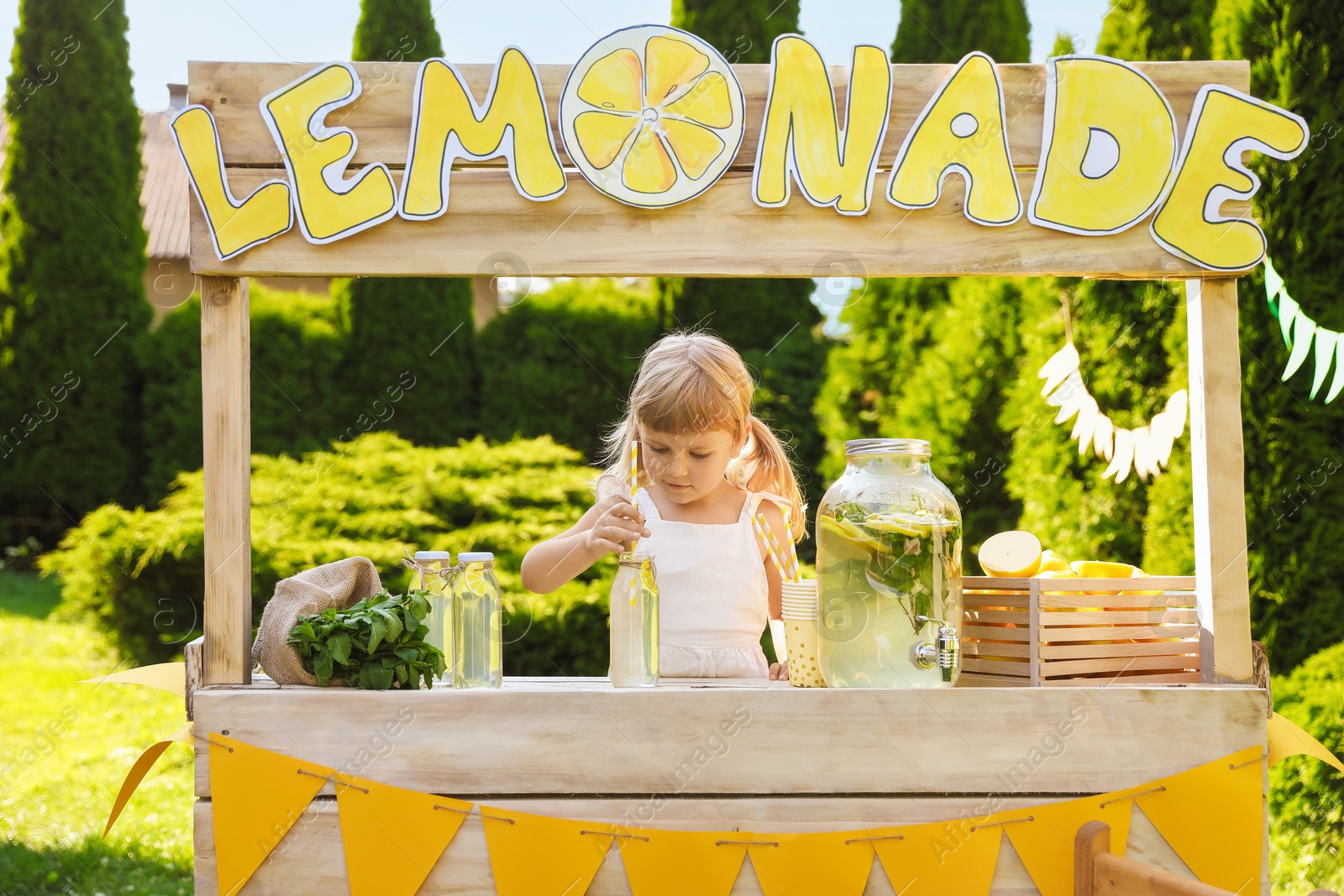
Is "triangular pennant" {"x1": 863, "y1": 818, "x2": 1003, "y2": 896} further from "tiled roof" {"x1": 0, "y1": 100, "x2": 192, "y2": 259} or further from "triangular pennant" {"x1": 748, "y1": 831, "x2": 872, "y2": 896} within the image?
"tiled roof" {"x1": 0, "y1": 100, "x2": 192, "y2": 259}

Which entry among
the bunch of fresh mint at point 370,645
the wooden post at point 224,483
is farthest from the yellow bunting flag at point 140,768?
the bunch of fresh mint at point 370,645

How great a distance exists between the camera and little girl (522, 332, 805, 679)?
2.05 m

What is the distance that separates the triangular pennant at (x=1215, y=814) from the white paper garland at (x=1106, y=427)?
77 centimetres

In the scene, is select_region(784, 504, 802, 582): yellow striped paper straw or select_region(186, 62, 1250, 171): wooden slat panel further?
select_region(784, 504, 802, 582): yellow striped paper straw

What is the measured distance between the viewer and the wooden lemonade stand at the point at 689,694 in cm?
164

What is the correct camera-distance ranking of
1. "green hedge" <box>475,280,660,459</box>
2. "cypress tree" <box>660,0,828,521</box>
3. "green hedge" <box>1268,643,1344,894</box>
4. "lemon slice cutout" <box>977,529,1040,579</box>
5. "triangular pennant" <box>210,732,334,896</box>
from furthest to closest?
"green hedge" <box>475,280,660,459</box> → "cypress tree" <box>660,0,828,521</box> → "green hedge" <box>1268,643,1344,894</box> → "lemon slice cutout" <box>977,529,1040,579</box> → "triangular pennant" <box>210,732,334,896</box>

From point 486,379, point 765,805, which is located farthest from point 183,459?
point 765,805

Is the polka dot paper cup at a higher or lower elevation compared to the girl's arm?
lower

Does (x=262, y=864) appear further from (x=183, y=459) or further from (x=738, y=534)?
(x=183, y=459)

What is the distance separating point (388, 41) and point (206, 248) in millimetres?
6977

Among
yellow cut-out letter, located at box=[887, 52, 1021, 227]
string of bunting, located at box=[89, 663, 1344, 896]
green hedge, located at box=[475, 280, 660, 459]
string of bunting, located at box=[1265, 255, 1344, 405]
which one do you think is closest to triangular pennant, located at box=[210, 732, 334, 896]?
string of bunting, located at box=[89, 663, 1344, 896]

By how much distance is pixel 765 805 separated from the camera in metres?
1.65

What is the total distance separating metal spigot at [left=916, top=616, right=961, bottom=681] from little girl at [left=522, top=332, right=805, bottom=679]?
0.44 metres

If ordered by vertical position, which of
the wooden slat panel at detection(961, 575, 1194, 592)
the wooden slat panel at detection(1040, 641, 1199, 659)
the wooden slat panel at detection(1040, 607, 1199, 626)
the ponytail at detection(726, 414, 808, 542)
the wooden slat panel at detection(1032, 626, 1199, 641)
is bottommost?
the wooden slat panel at detection(1040, 641, 1199, 659)
